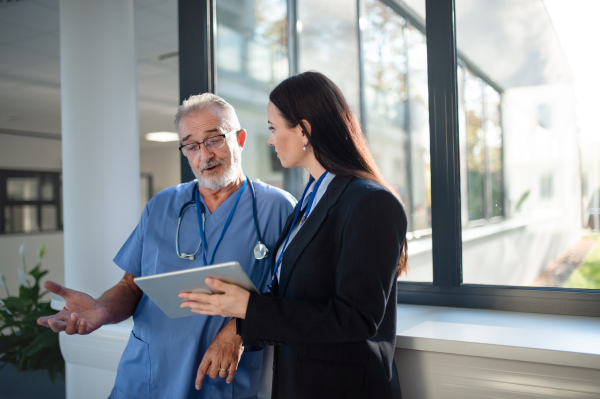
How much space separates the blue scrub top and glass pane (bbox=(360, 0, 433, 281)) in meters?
2.89

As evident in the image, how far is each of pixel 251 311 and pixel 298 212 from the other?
0.30 meters

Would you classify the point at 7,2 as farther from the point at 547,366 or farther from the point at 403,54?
the point at 403,54

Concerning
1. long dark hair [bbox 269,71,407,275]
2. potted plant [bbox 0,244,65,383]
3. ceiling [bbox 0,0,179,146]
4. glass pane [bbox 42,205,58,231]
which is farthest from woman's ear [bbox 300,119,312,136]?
glass pane [bbox 42,205,58,231]

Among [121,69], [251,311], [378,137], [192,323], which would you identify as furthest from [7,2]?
[378,137]

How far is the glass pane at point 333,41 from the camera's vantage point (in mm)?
5086

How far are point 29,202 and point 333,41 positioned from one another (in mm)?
5267

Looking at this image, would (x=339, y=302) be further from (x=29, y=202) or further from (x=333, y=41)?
(x=29, y=202)

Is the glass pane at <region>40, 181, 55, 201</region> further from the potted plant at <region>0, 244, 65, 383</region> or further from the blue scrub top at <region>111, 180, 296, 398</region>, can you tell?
the blue scrub top at <region>111, 180, 296, 398</region>

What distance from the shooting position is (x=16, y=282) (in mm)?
6895

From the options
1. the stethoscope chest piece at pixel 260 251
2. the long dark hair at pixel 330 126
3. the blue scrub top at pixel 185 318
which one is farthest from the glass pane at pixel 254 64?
the long dark hair at pixel 330 126

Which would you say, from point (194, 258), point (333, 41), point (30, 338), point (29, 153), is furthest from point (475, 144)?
point (29, 153)

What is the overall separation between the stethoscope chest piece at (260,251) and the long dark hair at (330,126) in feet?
1.11

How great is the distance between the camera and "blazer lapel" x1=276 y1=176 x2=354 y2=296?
1010 mm

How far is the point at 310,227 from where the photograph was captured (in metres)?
1.03
